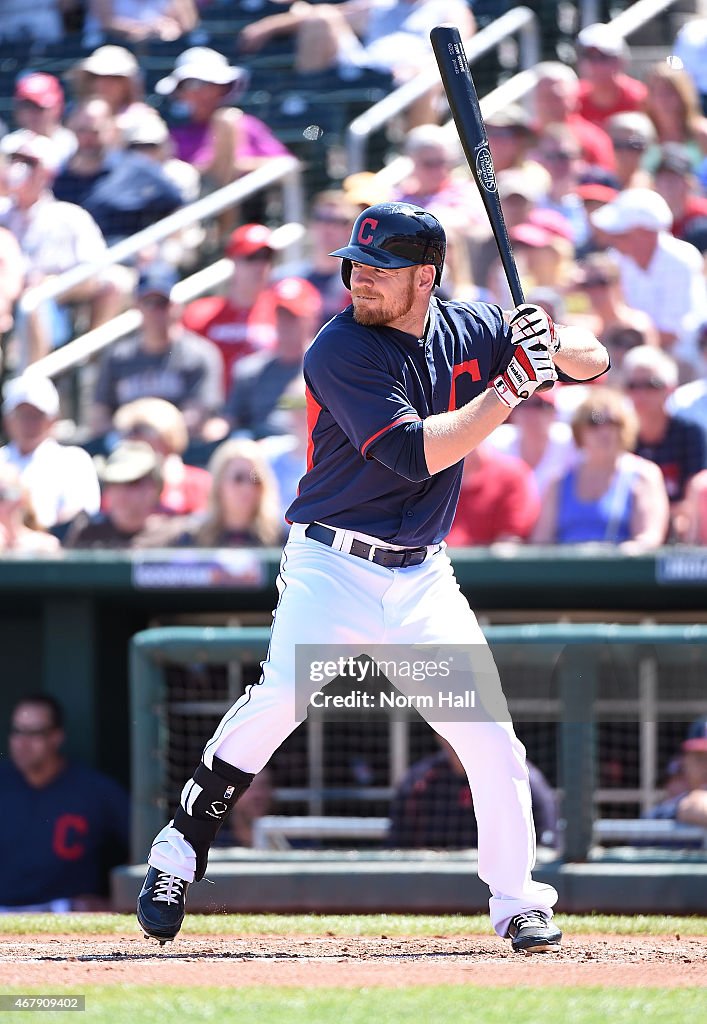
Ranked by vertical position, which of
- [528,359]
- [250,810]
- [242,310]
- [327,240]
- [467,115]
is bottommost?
[250,810]

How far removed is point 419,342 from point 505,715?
2.95ft

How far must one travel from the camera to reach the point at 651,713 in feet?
21.2

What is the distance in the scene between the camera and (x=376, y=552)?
3.99m

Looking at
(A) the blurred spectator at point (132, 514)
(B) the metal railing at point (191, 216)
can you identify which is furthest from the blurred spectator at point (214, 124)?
(A) the blurred spectator at point (132, 514)

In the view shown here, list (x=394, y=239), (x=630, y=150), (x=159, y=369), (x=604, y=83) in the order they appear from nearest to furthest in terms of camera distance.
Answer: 1. (x=394, y=239)
2. (x=159, y=369)
3. (x=630, y=150)
4. (x=604, y=83)

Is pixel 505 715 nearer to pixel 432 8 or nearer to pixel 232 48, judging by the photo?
pixel 432 8

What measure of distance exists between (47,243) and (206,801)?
5.95 m

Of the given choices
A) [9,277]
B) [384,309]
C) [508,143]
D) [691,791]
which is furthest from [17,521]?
[384,309]

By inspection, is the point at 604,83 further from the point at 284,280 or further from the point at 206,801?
the point at 206,801

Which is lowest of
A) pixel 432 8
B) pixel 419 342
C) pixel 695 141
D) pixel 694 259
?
pixel 419 342

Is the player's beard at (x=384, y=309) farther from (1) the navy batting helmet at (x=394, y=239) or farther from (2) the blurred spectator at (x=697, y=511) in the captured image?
(2) the blurred spectator at (x=697, y=511)

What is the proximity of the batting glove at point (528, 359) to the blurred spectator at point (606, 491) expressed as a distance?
2.79m

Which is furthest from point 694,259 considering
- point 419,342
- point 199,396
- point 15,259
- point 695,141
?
point 419,342

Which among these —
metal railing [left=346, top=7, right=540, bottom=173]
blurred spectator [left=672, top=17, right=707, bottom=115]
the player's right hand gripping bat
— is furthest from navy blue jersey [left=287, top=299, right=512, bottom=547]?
blurred spectator [left=672, top=17, right=707, bottom=115]
